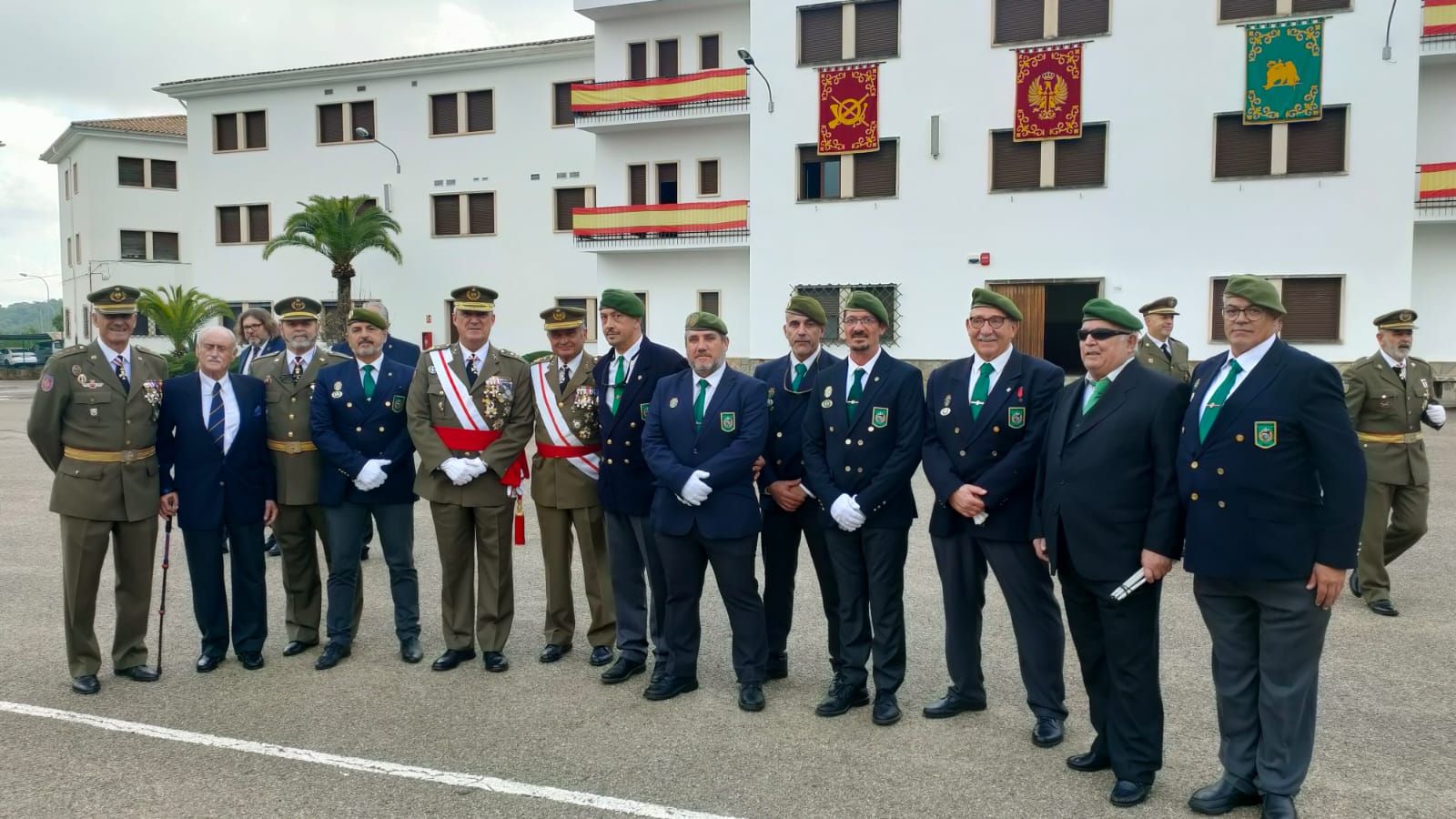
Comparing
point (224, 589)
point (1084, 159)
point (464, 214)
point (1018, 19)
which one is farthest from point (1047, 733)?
point (464, 214)

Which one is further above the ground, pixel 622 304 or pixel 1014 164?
pixel 1014 164

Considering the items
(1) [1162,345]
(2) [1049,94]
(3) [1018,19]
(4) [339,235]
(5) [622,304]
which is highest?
(3) [1018,19]

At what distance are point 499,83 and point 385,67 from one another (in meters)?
3.81

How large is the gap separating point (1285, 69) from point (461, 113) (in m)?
23.0

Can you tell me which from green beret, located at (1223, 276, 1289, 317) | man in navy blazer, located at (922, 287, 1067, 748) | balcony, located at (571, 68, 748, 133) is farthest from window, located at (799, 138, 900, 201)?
green beret, located at (1223, 276, 1289, 317)

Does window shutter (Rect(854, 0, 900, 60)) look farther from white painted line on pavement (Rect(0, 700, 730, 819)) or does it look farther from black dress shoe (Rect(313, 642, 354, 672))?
white painted line on pavement (Rect(0, 700, 730, 819))

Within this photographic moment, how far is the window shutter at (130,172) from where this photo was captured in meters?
42.0

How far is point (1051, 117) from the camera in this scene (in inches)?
892

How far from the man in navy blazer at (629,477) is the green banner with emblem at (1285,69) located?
66.0 ft

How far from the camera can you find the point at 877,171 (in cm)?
2442

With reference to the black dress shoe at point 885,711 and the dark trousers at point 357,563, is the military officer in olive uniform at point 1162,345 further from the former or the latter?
the dark trousers at point 357,563

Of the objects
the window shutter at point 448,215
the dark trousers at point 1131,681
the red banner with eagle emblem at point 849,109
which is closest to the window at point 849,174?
the red banner with eagle emblem at point 849,109

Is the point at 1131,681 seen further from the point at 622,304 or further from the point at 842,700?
the point at 622,304

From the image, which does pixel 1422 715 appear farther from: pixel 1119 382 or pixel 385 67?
pixel 385 67
